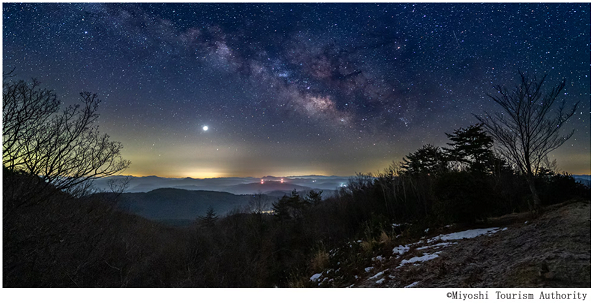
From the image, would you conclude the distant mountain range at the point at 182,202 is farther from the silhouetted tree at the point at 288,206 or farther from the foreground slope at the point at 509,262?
the foreground slope at the point at 509,262

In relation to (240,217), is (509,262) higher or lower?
higher

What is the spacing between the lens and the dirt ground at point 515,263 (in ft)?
8.14

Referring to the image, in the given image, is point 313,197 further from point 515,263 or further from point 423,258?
point 515,263

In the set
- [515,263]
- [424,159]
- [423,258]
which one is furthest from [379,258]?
[424,159]

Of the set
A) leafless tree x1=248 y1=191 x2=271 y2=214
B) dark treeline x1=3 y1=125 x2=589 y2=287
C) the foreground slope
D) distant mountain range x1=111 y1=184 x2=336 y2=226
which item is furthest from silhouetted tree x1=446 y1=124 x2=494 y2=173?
distant mountain range x1=111 y1=184 x2=336 y2=226

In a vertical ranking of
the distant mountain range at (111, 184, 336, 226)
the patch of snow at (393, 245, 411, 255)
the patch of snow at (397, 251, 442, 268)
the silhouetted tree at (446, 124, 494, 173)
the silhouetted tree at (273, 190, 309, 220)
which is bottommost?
the distant mountain range at (111, 184, 336, 226)

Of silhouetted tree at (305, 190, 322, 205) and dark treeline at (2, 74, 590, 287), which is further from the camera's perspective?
silhouetted tree at (305, 190, 322, 205)

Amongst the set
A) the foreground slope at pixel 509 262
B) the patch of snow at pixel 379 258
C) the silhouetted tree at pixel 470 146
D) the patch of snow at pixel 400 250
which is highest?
the silhouetted tree at pixel 470 146

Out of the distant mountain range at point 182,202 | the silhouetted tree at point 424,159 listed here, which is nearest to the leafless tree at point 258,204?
the silhouetted tree at point 424,159

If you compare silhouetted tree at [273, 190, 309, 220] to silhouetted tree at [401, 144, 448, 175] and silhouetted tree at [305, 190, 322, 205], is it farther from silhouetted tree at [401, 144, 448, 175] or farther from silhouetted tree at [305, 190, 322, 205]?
silhouetted tree at [401, 144, 448, 175]

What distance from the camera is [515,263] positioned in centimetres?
296

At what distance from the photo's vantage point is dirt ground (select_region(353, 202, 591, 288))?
248 centimetres

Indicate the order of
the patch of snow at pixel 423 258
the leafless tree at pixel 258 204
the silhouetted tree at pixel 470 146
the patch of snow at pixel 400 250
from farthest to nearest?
the leafless tree at pixel 258 204, the silhouetted tree at pixel 470 146, the patch of snow at pixel 400 250, the patch of snow at pixel 423 258
